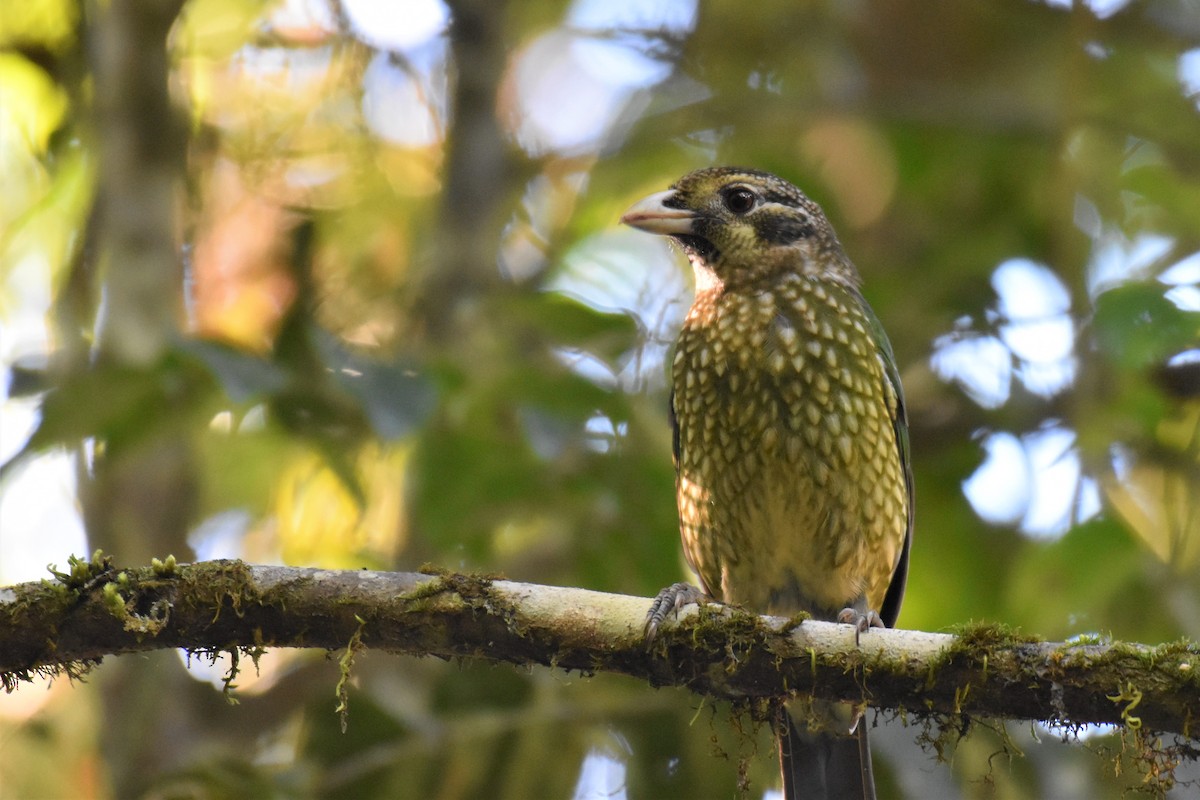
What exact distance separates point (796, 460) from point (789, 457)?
0.02 meters

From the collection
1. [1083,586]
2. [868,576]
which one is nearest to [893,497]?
[868,576]

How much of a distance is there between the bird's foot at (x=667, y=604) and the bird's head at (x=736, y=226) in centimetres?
154

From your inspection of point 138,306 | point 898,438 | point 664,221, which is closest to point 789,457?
point 898,438

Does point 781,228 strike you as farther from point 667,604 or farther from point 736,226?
point 667,604

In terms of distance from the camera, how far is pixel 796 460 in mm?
3857

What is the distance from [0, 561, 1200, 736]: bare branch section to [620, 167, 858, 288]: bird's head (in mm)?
1740

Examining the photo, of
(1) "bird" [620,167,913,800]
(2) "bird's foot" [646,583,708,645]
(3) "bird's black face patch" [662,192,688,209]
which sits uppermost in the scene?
(3) "bird's black face patch" [662,192,688,209]

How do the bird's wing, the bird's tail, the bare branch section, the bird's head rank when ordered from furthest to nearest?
the bird's head → the bird's wing → the bird's tail → the bare branch section

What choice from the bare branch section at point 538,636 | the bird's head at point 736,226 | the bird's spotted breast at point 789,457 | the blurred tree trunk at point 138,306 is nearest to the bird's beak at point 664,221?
the bird's head at point 736,226

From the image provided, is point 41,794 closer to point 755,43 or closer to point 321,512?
point 321,512

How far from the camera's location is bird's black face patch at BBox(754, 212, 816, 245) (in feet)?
14.6

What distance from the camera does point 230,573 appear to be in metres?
2.79

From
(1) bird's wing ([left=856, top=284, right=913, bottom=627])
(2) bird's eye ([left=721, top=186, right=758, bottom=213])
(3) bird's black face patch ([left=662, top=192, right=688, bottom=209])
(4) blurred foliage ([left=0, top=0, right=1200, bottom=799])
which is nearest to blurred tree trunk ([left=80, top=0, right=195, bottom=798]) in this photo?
(4) blurred foliage ([left=0, top=0, right=1200, bottom=799])

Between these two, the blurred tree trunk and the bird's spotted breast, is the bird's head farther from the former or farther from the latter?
the blurred tree trunk
